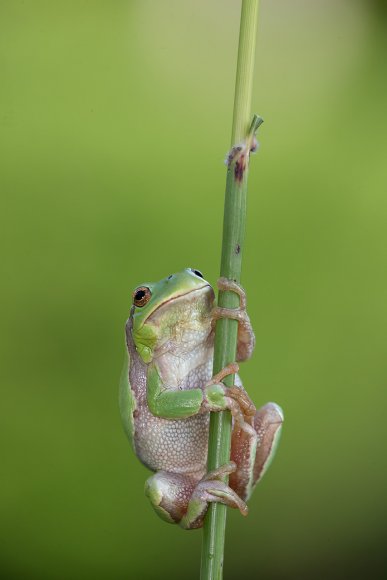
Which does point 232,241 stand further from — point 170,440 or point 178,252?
point 178,252

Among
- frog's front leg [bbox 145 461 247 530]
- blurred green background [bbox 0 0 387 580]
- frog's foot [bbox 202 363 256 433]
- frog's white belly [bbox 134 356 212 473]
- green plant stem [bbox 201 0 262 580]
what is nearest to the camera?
green plant stem [bbox 201 0 262 580]

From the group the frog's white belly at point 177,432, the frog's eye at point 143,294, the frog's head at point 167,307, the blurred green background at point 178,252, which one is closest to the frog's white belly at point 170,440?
the frog's white belly at point 177,432

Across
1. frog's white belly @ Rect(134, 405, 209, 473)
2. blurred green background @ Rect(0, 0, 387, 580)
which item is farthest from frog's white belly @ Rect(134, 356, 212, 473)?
blurred green background @ Rect(0, 0, 387, 580)

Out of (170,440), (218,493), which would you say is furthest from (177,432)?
(218,493)

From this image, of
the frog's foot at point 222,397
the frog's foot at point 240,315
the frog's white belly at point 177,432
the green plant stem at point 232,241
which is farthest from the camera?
the frog's white belly at point 177,432

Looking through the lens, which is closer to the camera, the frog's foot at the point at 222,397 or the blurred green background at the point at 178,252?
the frog's foot at the point at 222,397

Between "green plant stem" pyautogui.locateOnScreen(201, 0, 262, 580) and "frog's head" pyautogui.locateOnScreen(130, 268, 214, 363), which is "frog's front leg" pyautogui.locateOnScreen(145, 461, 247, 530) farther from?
"frog's head" pyautogui.locateOnScreen(130, 268, 214, 363)

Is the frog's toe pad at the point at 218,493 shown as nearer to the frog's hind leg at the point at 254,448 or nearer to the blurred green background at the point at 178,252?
the frog's hind leg at the point at 254,448

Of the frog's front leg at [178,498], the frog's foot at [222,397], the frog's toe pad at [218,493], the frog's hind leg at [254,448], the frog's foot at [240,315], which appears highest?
the frog's foot at [240,315]
